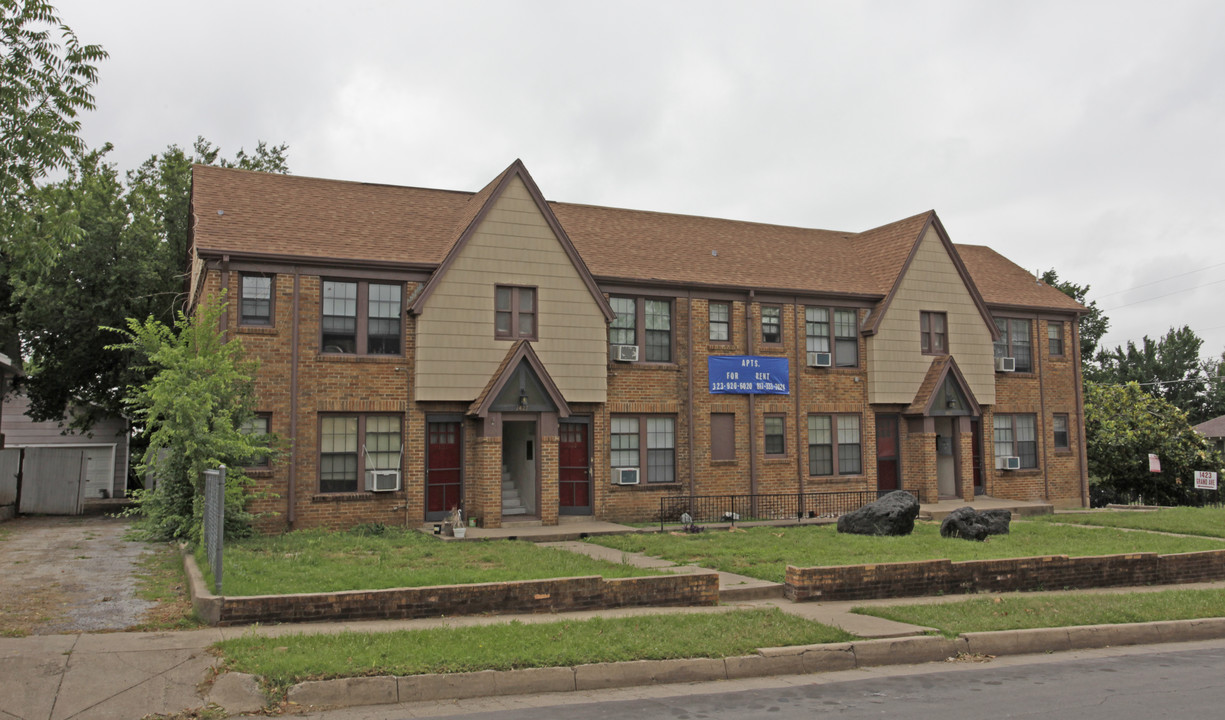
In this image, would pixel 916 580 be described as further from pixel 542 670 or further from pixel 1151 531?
Result: pixel 1151 531

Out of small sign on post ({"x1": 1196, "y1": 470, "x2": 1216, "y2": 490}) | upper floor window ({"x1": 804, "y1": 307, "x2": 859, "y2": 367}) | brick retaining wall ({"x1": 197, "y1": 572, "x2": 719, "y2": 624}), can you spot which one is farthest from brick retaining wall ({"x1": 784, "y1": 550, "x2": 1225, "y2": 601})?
small sign on post ({"x1": 1196, "y1": 470, "x2": 1216, "y2": 490})

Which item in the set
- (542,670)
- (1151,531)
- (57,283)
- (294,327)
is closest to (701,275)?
(294,327)

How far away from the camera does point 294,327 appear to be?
19844 millimetres

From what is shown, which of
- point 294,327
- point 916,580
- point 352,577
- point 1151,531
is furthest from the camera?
point 1151,531

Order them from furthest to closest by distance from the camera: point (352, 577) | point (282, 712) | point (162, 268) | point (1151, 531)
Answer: point (162, 268), point (1151, 531), point (352, 577), point (282, 712)

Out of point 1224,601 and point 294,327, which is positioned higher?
point 294,327

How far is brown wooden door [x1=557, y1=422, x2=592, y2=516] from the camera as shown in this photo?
22.4 metres

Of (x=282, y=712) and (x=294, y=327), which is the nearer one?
(x=282, y=712)

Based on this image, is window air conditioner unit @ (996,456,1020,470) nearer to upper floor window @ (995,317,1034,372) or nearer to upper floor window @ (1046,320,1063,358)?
upper floor window @ (995,317,1034,372)

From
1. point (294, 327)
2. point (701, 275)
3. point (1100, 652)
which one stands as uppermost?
point (701, 275)

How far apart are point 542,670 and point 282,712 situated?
7.63ft

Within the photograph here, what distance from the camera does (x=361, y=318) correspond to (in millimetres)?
20609

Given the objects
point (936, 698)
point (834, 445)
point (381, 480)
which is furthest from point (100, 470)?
point (936, 698)

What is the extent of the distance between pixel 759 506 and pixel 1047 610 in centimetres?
1221
